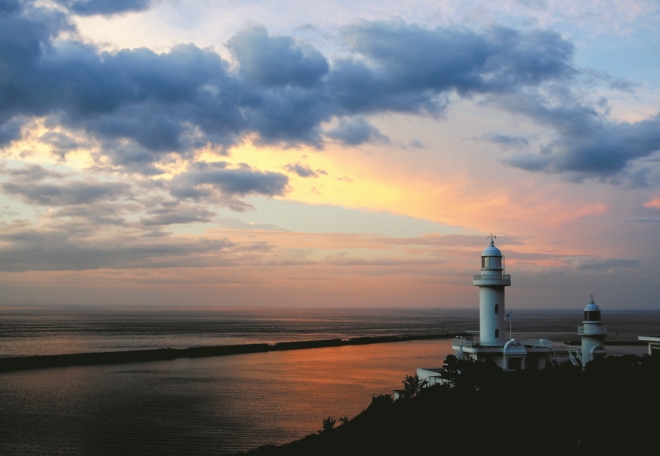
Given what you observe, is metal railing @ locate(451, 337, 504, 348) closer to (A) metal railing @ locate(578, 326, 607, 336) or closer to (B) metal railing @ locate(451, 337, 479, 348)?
Result: (B) metal railing @ locate(451, 337, 479, 348)

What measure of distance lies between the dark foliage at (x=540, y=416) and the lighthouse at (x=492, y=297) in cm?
1453

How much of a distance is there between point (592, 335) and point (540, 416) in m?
21.8

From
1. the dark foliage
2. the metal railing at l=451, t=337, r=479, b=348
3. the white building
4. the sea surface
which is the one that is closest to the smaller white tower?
the white building

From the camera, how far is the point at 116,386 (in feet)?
155

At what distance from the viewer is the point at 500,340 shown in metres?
30.9

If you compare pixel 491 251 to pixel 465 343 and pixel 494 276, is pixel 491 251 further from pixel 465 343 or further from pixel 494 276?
pixel 465 343

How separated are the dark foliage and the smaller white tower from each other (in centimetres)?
1633

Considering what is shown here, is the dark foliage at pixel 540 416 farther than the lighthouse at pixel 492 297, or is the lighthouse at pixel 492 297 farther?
the lighthouse at pixel 492 297

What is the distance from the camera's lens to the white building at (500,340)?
1181 inches

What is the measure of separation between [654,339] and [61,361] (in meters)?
56.7

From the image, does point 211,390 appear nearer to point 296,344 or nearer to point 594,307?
point 594,307

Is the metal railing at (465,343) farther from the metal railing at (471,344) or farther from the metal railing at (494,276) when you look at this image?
the metal railing at (494,276)

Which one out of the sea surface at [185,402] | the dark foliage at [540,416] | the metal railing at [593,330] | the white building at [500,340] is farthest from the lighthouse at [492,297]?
the dark foliage at [540,416]

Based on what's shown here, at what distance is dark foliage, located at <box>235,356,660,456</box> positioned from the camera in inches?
455
